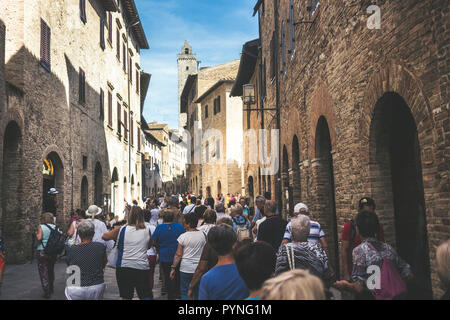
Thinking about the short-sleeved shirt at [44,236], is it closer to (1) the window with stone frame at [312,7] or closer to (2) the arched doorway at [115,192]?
(1) the window with stone frame at [312,7]

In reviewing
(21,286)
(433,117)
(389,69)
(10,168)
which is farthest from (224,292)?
(10,168)

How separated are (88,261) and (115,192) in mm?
17097

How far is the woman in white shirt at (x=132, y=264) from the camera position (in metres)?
5.21

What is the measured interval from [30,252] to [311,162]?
23.6 ft

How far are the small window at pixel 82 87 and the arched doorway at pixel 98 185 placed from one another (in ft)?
11.0

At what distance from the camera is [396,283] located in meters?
3.51

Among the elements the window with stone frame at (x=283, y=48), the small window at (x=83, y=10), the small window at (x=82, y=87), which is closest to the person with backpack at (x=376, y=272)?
the window with stone frame at (x=283, y=48)

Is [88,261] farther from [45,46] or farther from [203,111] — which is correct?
[203,111]

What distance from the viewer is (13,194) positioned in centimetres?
1027

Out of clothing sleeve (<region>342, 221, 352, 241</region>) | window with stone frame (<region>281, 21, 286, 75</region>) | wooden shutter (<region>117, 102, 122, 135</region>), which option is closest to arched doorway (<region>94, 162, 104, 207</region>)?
wooden shutter (<region>117, 102, 122, 135</region>)

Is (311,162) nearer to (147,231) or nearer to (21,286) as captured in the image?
(147,231)

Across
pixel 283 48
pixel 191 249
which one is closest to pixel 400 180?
pixel 191 249

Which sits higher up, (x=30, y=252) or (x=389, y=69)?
(x=389, y=69)

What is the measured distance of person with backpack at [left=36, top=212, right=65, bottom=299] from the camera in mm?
7297
